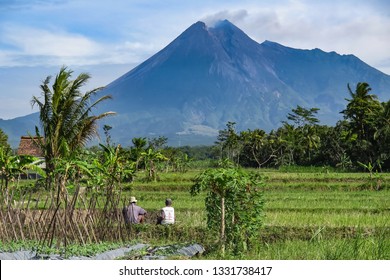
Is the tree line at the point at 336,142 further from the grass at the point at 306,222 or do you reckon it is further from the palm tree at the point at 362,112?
the grass at the point at 306,222

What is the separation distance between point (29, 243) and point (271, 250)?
12.5 ft

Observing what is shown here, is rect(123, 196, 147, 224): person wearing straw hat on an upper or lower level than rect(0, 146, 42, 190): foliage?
lower

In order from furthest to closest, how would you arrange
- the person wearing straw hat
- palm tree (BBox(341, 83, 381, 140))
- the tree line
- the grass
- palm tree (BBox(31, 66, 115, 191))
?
palm tree (BBox(341, 83, 381, 140)) → the tree line → palm tree (BBox(31, 66, 115, 191)) → the person wearing straw hat → the grass

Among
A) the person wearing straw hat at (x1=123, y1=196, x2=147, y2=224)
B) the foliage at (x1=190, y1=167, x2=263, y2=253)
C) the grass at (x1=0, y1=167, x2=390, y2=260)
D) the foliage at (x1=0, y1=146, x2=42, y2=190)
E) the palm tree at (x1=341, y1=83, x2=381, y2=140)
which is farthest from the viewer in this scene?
the palm tree at (x1=341, y1=83, x2=381, y2=140)

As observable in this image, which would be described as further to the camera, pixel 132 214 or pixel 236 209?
pixel 132 214

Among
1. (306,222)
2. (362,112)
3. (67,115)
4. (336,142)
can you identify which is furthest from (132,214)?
(336,142)

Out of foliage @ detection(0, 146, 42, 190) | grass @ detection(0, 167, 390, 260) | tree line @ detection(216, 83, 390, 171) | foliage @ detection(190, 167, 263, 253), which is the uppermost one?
tree line @ detection(216, 83, 390, 171)

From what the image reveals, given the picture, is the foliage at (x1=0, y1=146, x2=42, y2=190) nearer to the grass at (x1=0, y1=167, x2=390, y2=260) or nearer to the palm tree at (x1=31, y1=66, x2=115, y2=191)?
the grass at (x1=0, y1=167, x2=390, y2=260)

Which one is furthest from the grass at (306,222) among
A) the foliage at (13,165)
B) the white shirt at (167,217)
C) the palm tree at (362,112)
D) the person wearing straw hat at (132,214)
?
the palm tree at (362,112)

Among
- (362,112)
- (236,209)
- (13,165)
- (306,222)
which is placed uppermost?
(362,112)

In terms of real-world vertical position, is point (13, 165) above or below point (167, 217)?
above

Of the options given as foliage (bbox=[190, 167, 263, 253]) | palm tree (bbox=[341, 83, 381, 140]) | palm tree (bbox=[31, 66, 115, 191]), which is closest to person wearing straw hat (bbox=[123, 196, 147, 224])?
foliage (bbox=[190, 167, 263, 253])

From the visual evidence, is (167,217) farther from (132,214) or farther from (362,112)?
(362,112)

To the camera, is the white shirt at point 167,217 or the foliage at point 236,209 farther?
the white shirt at point 167,217
